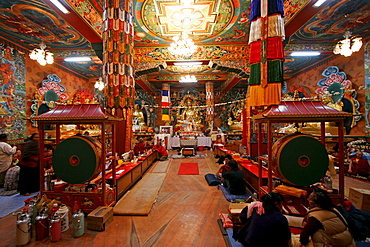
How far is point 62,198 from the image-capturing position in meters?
3.68

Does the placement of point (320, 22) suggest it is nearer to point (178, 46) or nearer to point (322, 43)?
point (322, 43)

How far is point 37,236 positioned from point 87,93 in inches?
507

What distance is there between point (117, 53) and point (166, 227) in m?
5.12

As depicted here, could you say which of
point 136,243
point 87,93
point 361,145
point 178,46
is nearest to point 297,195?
point 136,243

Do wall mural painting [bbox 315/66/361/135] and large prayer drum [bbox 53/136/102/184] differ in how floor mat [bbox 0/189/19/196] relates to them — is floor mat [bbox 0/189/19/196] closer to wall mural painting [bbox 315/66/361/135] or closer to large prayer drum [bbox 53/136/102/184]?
large prayer drum [bbox 53/136/102/184]

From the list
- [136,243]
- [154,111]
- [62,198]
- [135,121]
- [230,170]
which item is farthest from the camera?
[154,111]

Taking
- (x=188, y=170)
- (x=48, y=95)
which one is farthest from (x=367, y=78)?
(x=48, y=95)

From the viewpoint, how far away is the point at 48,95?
399 inches

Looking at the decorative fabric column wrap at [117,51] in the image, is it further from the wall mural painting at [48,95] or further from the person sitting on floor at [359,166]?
the person sitting on floor at [359,166]

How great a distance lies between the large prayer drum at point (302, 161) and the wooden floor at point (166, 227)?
1541mm

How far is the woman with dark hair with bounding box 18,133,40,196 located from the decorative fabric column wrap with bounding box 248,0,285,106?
585cm

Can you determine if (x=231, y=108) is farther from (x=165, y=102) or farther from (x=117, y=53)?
(x=117, y=53)

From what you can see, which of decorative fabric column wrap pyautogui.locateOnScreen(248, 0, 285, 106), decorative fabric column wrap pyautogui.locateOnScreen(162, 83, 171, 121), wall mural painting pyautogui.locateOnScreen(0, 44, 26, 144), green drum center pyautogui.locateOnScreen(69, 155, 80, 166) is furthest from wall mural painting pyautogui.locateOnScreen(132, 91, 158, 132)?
decorative fabric column wrap pyautogui.locateOnScreen(248, 0, 285, 106)

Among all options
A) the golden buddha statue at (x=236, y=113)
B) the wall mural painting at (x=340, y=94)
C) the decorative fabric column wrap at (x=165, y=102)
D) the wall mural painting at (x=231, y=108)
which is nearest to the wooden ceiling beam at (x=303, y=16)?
the wall mural painting at (x=340, y=94)
